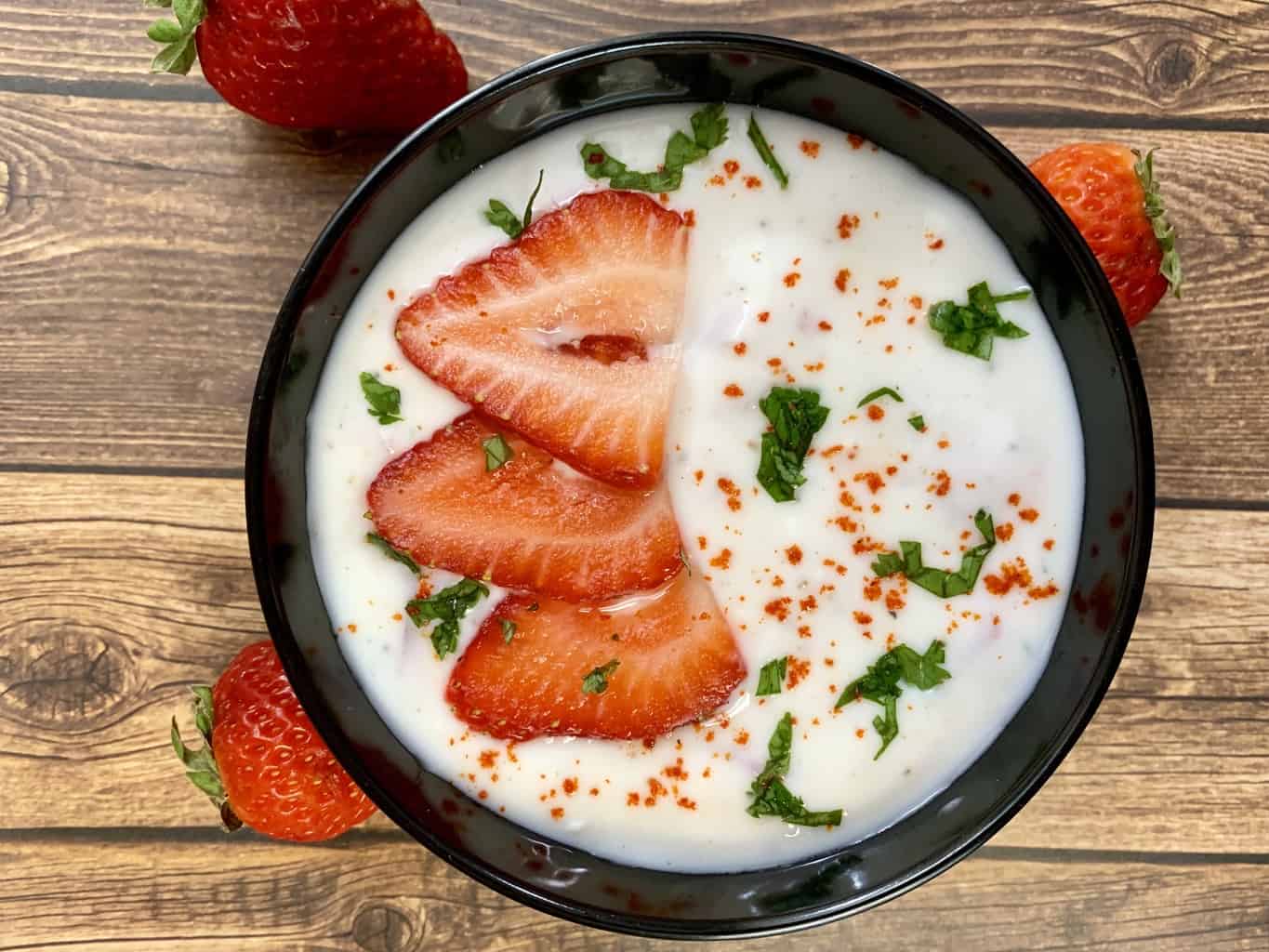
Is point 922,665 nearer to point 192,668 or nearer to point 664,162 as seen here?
point 664,162

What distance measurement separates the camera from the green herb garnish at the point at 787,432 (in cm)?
135

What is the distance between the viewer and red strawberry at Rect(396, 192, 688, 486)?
1.35m

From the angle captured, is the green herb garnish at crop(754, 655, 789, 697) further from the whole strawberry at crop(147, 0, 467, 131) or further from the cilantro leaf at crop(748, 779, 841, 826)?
the whole strawberry at crop(147, 0, 467, 131)

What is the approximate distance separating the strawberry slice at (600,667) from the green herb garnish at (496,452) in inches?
6.9

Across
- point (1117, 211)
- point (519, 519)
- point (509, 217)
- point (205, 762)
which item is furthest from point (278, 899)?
point (1117, 211)

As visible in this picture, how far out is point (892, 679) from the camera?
4.64 feet

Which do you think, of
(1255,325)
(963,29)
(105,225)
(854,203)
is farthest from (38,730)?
(1255,325)

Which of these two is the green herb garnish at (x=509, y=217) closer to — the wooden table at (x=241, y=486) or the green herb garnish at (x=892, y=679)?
the wooden table at (x=241, y=486)

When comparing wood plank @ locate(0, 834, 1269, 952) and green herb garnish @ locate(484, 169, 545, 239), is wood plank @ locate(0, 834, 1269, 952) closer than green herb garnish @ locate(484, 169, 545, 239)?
No

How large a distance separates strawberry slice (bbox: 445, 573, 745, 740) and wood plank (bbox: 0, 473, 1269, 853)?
40 centimetres

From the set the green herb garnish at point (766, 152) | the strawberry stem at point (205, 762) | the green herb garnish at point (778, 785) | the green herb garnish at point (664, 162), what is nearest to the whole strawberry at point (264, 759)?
the strawberry stem at point (205, 762)

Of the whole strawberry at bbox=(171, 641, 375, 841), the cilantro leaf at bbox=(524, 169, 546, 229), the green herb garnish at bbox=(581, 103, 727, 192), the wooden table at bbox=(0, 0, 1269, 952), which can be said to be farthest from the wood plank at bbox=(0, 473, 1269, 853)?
the green herb garnish at bbox=(581, 103, 727, 192)

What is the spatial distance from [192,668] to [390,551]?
1.38ft

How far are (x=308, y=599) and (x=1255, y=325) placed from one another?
1375 millimetres
